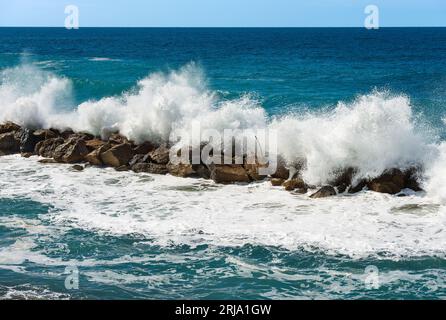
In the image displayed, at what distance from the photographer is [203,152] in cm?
1470

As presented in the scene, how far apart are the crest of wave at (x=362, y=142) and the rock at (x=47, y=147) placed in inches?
240

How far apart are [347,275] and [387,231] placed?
6.51ft

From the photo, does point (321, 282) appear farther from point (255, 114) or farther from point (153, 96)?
point (153, 96)

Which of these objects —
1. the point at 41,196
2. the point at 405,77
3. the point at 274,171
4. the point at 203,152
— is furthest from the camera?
the point at 405,77

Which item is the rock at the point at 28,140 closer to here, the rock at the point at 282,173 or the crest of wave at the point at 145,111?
the crest of wave at the point at 145,111

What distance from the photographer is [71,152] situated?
52.7 feet

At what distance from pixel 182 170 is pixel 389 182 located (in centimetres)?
454

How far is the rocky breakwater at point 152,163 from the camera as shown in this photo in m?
12.8

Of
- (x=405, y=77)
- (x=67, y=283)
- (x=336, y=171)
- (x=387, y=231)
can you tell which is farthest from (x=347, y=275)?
(x=405, y=77)

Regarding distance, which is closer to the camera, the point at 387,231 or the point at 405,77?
the point at 387,231

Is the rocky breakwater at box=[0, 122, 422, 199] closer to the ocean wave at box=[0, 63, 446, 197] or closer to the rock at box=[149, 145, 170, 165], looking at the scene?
the rock at box=[149, 145, 170, 165]

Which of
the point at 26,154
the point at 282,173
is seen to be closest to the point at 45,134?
the point at 26,154

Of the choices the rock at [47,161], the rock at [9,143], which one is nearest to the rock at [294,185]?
the rock at [47,161]
